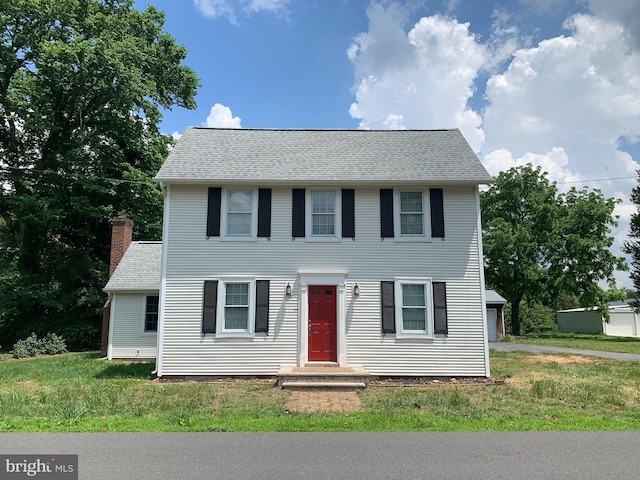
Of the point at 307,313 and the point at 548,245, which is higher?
the point at 548,245

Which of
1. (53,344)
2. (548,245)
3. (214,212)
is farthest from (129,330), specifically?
(548,245)

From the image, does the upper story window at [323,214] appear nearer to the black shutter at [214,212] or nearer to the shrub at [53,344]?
the black shutter at [214,212]

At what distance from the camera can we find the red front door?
38.5 ft

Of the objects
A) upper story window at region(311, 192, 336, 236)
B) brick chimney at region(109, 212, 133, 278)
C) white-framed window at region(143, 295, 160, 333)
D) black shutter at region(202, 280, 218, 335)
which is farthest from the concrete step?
brick chimney at region(109, 212, 133, 278)

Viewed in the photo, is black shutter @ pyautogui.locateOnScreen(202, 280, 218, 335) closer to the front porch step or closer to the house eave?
the front porch step

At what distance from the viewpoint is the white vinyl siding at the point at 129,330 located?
656 inches

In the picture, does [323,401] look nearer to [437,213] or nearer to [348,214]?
[348,214]

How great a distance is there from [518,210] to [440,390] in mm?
29308

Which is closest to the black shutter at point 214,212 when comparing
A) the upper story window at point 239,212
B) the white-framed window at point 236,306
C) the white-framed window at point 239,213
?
the white-framed window at point 239,213

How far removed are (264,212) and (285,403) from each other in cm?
543

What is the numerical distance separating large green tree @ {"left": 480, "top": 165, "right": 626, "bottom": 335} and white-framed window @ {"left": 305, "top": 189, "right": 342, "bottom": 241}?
930 inches

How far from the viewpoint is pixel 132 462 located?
5.23 meters

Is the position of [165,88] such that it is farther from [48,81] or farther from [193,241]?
[193,241]

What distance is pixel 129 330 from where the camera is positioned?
16875 millimetres
